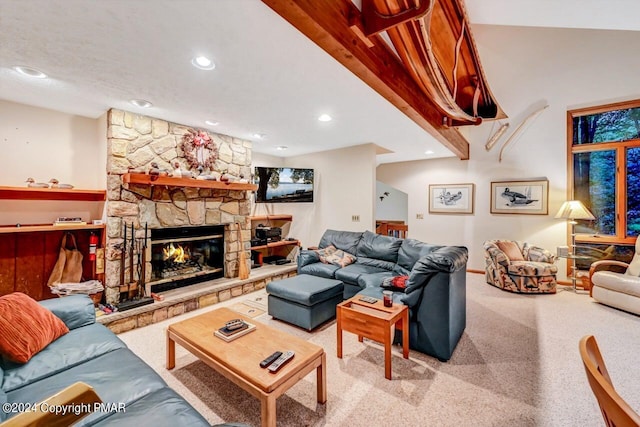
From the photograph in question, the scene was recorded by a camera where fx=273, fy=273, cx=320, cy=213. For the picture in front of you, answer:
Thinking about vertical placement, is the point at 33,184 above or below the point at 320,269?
above

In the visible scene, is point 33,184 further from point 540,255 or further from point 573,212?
point 573,212

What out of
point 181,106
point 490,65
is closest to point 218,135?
point 181,106

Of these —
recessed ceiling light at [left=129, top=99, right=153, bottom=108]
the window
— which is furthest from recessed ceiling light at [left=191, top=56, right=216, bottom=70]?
the window

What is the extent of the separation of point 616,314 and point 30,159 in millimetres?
7327

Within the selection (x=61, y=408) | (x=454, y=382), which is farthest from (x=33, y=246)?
(x=454, y=382)

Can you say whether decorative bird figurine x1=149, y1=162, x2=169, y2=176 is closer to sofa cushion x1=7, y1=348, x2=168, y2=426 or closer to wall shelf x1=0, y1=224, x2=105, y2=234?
wall shelf x1=0, y1=224, x2=105, y2=234

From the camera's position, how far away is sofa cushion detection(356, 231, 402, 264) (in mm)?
4094

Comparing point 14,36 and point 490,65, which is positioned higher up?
point 490,65

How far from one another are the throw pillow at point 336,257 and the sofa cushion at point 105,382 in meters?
2.74

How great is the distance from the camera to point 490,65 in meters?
4.88

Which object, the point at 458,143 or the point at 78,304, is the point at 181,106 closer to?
the point at 78,304

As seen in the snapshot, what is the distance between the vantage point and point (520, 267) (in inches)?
171

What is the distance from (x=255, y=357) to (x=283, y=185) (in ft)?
12.6

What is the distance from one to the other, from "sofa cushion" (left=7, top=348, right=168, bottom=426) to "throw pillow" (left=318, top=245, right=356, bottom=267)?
274 cm
